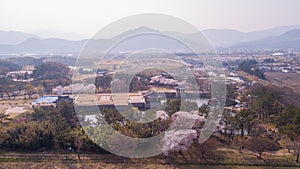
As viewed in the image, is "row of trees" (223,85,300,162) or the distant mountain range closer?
"row of trees" (223,85,300,162)

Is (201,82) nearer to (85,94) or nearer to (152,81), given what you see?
(152,81)

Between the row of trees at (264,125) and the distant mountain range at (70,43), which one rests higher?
the distant mountain range at (70,43)

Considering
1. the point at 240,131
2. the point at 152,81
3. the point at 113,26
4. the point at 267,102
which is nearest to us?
the point at 240,131

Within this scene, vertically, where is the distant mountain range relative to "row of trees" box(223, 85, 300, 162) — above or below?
above

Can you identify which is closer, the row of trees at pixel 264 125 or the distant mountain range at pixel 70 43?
the row of trees at pixel 264 125

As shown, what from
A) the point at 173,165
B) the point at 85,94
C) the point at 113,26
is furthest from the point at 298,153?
the point at 85,94

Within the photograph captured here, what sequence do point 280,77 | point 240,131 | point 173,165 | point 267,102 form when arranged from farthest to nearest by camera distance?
point 280,77, point 267,102, point 240,131, point 173,165

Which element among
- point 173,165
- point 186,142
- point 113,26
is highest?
point 113,26

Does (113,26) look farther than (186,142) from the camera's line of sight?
Yes

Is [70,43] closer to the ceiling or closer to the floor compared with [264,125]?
closer to the ceiling

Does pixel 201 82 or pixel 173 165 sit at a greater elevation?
pixel 201 82

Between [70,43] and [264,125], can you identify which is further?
[70,43]
